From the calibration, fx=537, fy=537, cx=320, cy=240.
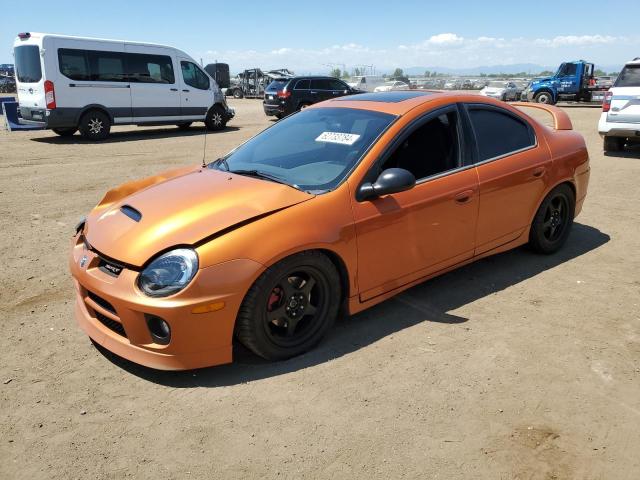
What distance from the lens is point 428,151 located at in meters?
3.87

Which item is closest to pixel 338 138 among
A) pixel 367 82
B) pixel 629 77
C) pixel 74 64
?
pixel 629 77

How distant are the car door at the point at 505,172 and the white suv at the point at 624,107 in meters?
6.62

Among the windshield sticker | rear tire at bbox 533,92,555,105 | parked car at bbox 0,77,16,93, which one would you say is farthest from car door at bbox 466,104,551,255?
parked car at bbox 0,77,16,93

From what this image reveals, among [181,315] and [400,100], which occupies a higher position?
[400,100]

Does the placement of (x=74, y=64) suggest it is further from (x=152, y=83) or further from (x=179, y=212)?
(x=179, y=212)

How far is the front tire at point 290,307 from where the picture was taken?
9.86 feet

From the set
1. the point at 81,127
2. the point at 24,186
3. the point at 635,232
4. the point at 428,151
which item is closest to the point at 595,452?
the point at 428,151

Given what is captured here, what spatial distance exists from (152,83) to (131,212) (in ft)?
41.1

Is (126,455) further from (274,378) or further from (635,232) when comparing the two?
(635,232)

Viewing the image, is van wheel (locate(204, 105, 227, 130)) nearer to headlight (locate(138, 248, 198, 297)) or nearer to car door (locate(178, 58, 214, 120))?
car door (locate(178, 58, 214, 120))

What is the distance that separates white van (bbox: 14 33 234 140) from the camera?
1282cm

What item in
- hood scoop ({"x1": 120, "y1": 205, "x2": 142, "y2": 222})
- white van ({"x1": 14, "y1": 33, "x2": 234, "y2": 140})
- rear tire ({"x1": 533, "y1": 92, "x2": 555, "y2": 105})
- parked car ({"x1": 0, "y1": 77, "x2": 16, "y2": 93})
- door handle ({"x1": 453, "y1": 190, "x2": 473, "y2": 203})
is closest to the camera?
hood scoop ({"x1": 120, "y1": 205, "x2": 142, "y2": 222})

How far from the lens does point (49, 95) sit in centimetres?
1276

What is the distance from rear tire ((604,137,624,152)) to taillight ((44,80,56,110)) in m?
12.4
